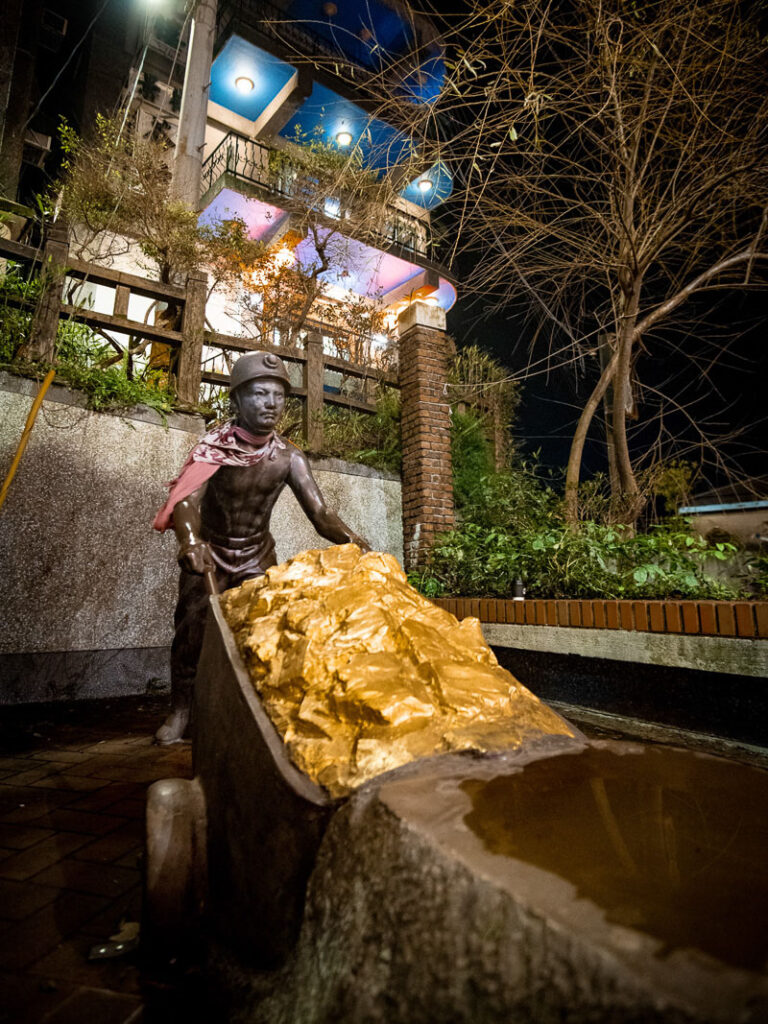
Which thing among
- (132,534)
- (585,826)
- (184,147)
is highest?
(184,147)

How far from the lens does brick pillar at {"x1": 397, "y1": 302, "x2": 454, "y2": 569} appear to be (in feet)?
18.8

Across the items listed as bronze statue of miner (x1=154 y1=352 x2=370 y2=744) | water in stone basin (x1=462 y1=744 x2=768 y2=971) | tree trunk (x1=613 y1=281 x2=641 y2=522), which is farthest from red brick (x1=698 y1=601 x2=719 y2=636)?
tree trunk (x1=613 y1=281 x2=641 y2=522)

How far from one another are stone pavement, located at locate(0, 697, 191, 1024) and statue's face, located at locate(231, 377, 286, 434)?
71.1 inches

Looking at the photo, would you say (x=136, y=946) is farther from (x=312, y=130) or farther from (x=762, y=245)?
(x=312, y=130)

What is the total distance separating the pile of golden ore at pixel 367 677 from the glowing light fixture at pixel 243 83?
16743 millimetres

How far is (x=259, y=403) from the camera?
2797 millimetres

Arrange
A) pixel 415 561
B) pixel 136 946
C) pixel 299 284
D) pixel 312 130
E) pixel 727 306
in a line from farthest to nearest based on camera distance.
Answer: pixel 312 130, pixel 299 284, pixel 415 561, pixel 727 306, pixel 136 946

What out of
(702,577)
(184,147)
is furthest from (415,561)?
(184,147)

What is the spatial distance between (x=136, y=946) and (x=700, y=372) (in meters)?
5.74

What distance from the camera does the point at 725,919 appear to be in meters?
0.54

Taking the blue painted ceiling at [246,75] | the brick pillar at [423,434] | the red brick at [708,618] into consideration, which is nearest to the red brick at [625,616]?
the red brick at [708,618]

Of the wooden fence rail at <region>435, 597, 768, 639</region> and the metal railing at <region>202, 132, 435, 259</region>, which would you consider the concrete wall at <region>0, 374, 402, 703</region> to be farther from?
the metal railing at <region>202, 132, 435, 259</region>

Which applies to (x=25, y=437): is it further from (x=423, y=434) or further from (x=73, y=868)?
(x=423, y=434)

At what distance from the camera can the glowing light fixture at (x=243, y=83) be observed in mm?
13352
